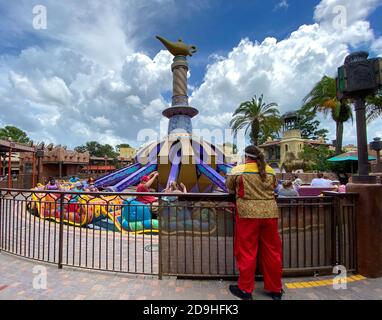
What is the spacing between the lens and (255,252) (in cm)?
296

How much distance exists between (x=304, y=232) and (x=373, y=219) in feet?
3.18

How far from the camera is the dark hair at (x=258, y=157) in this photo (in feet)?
9.76

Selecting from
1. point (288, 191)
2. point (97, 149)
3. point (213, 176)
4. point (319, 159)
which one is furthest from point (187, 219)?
point (97, 149)

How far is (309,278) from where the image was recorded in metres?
3.52

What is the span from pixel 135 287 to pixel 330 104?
950 inches

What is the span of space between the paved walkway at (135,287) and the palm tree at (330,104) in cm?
2202

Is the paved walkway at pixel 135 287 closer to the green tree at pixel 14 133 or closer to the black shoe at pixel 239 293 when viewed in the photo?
the black shoe at pixel 239 293

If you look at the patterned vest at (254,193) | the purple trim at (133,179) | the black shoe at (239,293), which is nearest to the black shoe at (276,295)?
the black shoe at (239,293)

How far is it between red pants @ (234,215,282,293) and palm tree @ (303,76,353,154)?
22.7 m

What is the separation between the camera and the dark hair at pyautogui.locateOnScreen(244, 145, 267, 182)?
298 cm

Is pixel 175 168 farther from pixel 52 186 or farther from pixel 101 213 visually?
pixel 101 213
